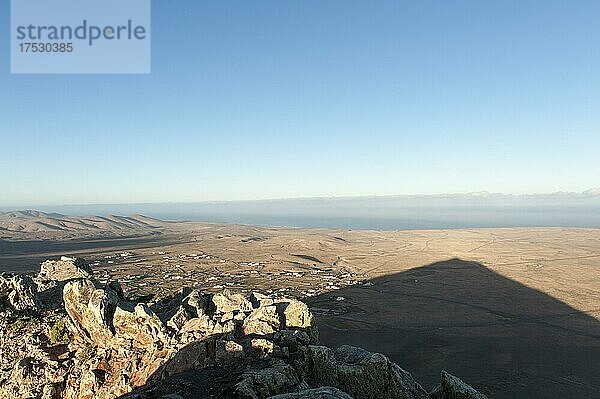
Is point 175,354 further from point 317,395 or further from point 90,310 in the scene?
point 317,395

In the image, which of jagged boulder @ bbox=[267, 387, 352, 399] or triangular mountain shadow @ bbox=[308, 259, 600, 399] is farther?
triangular mountain shadow @ bbox=[308, 259, 600, 399]

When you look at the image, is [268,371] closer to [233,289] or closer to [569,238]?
[233,289]

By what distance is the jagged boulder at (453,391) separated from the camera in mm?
12008

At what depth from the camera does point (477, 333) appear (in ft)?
112

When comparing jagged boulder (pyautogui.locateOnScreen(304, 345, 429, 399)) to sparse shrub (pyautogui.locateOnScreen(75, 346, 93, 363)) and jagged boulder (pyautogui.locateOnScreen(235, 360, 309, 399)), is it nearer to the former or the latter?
jagged boulder (pyautogui.locateOnScreen(235, 360, 309, 399))

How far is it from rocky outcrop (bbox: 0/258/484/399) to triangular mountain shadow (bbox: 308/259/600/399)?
1351 cm

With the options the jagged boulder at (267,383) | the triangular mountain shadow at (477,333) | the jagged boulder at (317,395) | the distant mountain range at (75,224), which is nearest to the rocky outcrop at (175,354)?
the jagged boulder at (267,383)

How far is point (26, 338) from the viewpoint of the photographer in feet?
48.0

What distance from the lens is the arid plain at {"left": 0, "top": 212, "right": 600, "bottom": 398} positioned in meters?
27.8

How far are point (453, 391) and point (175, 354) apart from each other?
8.67 m

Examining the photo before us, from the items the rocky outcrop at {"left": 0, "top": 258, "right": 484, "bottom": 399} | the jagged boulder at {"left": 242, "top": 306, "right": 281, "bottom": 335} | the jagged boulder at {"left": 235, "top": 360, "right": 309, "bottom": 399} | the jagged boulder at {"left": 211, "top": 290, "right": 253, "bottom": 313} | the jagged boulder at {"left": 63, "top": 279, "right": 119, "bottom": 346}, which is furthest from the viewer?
the jagged boulder at {"left": 211, "top": 290, "right": 253, "bottom": 313}

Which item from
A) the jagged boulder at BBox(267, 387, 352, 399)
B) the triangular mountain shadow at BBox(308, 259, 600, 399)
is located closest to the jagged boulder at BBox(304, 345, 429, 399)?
the jagged boulder at BBox(267, 387, 352, 399)

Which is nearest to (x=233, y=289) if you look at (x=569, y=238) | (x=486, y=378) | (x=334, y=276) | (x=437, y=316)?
(x=334, y=276)

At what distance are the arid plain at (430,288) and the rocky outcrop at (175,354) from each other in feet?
46.4
